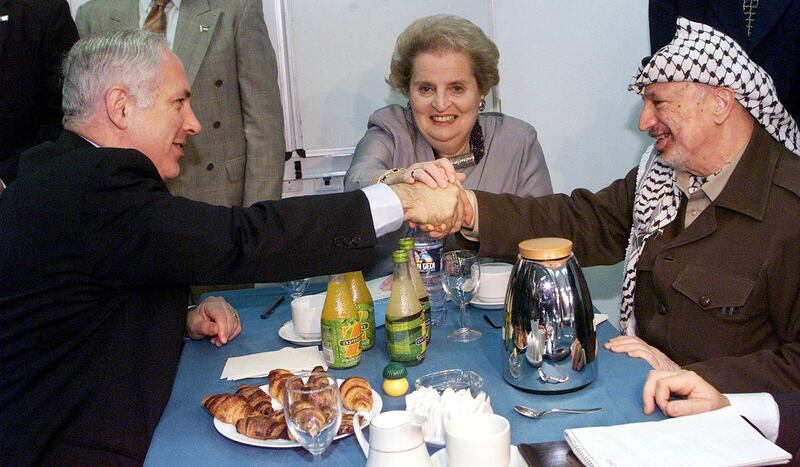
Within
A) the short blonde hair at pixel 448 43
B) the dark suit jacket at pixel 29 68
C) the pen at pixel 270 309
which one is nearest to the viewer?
the pen at pixel 270 309

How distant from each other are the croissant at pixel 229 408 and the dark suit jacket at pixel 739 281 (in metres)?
0.99

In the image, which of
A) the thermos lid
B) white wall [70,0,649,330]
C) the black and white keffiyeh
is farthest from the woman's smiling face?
the thermos lid

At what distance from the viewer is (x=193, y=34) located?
303 cm

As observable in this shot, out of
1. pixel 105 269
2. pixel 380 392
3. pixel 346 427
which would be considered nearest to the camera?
pixel 346 427

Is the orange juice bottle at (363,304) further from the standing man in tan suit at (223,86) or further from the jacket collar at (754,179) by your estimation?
the standing man in tan suit at (223,86)

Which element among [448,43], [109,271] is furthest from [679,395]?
[448,43]

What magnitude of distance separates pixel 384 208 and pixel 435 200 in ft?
1.09

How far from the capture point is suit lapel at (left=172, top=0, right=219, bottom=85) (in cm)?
302

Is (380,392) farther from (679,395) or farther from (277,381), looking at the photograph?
(679,395)

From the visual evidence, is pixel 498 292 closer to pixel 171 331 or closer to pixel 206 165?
pixel 171 331

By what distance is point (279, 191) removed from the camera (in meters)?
3.27

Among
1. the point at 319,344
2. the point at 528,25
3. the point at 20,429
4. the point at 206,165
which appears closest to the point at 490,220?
the point at 319,344

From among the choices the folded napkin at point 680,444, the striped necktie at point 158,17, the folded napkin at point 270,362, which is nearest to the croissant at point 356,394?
the folded napkin at point 270,362

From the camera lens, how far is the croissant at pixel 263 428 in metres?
1.31
